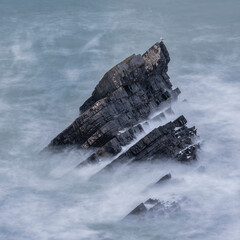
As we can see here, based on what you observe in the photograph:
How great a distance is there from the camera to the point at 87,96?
50.3 meters

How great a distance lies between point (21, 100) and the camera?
5025cm

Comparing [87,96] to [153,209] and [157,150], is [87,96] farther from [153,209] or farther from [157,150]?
[153,209]

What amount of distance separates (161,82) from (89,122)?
7065 mm

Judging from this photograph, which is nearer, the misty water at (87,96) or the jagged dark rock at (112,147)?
the misty water at (87,96)

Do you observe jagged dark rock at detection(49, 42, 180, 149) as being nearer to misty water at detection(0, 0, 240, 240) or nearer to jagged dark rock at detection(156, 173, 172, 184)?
misty water at detection(0, 0, 240, 240)

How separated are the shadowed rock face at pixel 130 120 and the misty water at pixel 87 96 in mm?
921

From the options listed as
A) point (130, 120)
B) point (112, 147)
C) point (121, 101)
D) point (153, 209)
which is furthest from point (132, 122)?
point (153, 209)

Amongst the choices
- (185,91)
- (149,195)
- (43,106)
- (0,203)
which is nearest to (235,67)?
(185,91)

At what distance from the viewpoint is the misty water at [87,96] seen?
113ft

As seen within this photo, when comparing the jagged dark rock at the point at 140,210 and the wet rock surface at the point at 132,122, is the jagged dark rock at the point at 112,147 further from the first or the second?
the jagged dark rock at the point at 140,210

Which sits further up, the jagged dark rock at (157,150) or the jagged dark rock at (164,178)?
the jagged dark rock at (157,150)

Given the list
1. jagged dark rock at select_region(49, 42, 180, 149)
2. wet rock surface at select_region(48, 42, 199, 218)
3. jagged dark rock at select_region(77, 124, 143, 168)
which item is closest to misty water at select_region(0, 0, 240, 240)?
jagged dark rock at select_region(77, 124, 143, 168)

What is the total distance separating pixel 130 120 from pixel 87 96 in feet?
35.5

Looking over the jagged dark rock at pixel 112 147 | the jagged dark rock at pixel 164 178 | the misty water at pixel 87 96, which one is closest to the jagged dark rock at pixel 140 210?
the misty water at pixel 87 96
